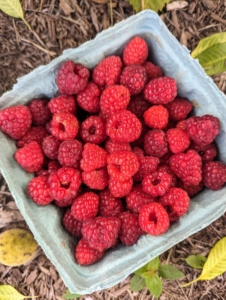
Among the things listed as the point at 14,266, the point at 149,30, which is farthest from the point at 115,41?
the point at 14,266

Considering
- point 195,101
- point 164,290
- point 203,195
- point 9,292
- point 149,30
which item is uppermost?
point 149,30

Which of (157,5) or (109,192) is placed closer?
(109,192)

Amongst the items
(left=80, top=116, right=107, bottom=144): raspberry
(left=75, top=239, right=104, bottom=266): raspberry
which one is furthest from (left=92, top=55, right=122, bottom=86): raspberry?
(left=75, top=239, right=104, bottom=266): raspberry

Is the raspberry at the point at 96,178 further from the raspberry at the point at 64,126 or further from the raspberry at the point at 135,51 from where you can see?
the raspberry at the point at 135,51

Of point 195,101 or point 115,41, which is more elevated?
point 115,41

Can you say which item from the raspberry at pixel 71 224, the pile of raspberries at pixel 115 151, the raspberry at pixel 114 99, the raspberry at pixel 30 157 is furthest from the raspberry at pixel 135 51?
the raspberry at pixel 71 224

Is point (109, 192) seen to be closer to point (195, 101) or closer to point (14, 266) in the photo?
point (195, 101)

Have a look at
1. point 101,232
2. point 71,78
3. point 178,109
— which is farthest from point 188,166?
point 71,78
